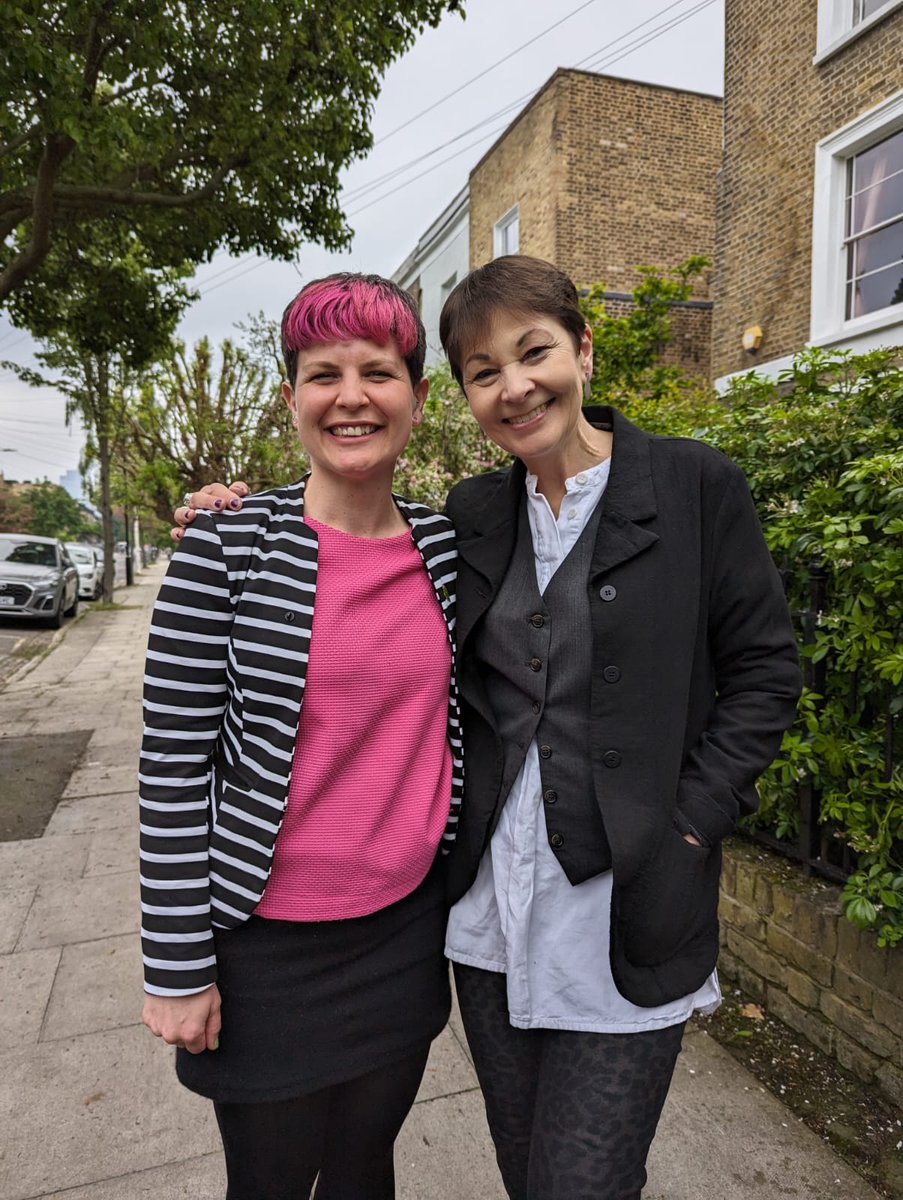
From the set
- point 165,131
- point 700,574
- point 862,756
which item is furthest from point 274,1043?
point 165,131

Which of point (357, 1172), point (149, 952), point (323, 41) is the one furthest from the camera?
point (323, 41)

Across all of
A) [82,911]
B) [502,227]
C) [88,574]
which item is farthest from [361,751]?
[88,574]

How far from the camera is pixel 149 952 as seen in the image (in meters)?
1.39

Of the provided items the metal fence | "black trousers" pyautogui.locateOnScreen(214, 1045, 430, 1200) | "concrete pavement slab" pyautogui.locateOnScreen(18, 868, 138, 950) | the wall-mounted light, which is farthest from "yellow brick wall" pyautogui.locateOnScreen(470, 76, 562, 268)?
"black trousers" pyautogui.locateOnScreen(214, 1045, 430, 1200)

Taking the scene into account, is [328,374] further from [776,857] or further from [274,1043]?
[776,857]

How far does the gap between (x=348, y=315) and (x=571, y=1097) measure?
1.48 metres

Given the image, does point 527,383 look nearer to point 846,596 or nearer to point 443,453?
point 846,596

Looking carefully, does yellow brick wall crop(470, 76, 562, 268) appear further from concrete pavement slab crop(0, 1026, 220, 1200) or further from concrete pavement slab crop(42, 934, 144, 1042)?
concrete pavement slab crop(0, 1026, 220, 1200)

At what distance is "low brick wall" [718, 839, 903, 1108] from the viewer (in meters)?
2.49

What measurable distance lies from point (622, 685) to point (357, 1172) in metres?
1.17

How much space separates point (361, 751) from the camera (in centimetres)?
148

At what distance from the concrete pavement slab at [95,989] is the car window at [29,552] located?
14.9 meters

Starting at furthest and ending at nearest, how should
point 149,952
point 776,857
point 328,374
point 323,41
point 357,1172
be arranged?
point 323,41 → point 776,857 → point 357,1172 → point 328,374 → point 149,952

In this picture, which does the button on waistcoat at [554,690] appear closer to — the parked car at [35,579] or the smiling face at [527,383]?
the smiling face at [527,383]
